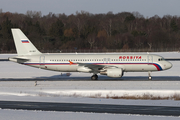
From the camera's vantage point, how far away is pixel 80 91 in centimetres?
2788

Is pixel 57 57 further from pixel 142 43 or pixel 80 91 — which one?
pixel 142 43

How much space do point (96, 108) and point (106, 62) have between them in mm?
17623

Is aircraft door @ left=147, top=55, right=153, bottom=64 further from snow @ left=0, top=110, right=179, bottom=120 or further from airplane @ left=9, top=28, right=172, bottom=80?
snow @ left=0, top=110, right=179, bottom=120

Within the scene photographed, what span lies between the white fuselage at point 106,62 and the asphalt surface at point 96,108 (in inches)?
630

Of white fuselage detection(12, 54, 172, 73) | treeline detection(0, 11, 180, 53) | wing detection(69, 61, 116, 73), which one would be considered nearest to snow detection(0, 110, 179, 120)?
wing detection(69, 61, 116, 73)

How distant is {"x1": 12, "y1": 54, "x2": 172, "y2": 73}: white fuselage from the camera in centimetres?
3738

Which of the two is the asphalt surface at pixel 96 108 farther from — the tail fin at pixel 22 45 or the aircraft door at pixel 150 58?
the aircraft door at pixel 150 58

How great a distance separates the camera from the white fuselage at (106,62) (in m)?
37.4

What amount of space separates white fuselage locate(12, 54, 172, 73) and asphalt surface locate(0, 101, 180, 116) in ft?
52.5

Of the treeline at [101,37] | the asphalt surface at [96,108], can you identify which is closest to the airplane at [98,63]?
the asphalt surface at [96,108]

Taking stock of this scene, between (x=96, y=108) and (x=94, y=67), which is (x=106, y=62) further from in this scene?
(x=96, y=108)

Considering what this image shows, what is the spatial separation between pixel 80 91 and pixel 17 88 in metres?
7.31

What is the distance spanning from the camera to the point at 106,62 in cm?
3747

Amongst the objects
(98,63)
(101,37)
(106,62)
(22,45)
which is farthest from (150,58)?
(101,37)
